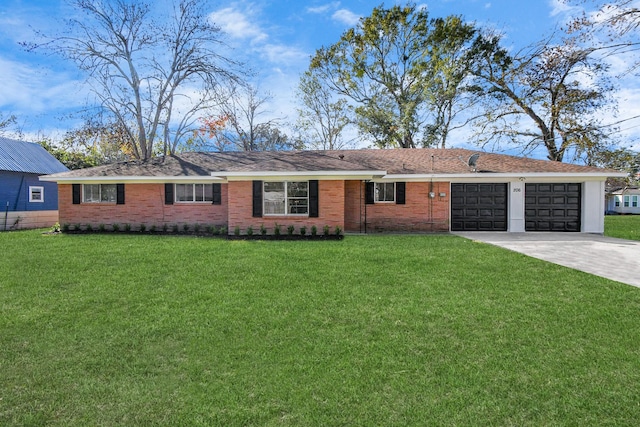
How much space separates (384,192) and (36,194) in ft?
63.3

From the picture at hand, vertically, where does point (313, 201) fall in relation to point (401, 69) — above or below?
below

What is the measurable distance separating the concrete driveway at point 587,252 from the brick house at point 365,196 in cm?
153

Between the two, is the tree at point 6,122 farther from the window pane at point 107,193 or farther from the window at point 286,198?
the window at point 286,198

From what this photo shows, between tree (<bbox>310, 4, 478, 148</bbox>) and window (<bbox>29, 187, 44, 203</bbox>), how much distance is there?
65.5ft

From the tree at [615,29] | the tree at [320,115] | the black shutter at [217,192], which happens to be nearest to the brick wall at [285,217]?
the black shutter at [217,192]

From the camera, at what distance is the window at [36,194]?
19.2 metres

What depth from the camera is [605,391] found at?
2998mm

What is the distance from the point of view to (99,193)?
15.4 m

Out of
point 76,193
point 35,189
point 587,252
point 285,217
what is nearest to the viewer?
point 587,252

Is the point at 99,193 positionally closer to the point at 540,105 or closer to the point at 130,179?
the point at 130,179

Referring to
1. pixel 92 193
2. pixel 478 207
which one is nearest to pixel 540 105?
pixel 478 207

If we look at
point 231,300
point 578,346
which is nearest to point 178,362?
point 231,300

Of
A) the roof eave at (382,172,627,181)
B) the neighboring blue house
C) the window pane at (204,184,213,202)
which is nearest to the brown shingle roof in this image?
the roof eave at (382,172,627,181)

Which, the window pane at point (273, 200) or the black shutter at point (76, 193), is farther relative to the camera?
the black shutter at point (76, 193)
